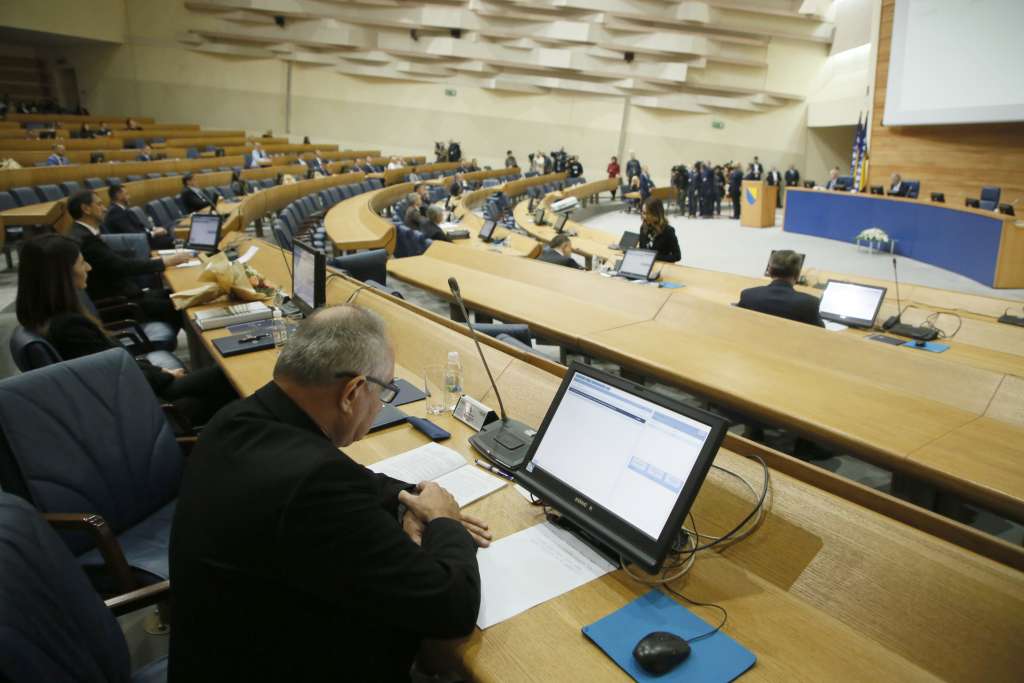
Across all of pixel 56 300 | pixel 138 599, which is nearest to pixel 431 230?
pixel 56 300

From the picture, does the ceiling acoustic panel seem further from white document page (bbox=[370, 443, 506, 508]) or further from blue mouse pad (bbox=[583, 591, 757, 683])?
blue mouse pad (bbox=[583, 591, 757, 683])

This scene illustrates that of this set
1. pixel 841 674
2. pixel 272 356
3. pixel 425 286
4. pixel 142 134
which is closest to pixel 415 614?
pixel 841 674

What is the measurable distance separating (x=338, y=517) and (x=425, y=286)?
285 cm

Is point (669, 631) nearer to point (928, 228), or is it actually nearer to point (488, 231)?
point (488, 231)

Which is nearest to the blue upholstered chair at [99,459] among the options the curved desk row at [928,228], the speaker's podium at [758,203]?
the curved desk row at [928,228]

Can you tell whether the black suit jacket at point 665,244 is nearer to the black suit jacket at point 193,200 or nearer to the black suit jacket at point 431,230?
the black suit jacket at point 431,230

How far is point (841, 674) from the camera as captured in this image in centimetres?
102

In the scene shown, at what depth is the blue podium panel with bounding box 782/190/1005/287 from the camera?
25.9ft

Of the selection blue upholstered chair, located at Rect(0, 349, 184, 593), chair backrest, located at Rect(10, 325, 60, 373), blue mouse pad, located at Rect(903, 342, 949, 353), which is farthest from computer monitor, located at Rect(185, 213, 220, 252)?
blue mouse pad, located at Rect(903, 342, 949, 353)

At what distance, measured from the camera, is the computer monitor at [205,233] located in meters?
5.23

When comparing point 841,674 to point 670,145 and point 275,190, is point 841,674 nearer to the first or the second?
point 275,190

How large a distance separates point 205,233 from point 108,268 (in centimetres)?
146

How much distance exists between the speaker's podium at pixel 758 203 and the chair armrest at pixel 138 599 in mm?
13468

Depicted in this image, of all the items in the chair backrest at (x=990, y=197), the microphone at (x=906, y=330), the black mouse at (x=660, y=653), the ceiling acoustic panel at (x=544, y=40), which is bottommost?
the black mouse at (x=660, y=653)
